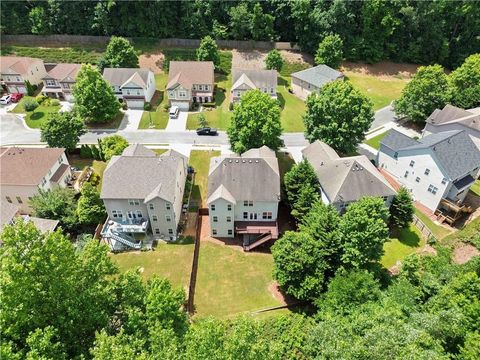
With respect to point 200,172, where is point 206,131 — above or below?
above

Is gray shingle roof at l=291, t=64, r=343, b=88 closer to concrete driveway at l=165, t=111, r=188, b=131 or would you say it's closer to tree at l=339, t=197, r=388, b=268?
concrete driveway at l=165, t=111, r=188, b=131

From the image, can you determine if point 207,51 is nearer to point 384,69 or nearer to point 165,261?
point 384,69

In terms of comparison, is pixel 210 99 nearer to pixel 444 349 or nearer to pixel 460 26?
pixel 444 349

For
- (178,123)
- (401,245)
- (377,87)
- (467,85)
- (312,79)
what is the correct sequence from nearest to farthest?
(401,245), (178,123), (467,85), (312,79), (377,87)

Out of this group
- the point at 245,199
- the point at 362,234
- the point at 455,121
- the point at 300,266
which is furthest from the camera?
the point at 455,121

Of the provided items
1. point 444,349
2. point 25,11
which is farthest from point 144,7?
point 444,349

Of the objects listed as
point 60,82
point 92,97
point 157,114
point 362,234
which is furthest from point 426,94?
point 60,82

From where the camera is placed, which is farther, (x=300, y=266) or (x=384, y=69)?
(x=384, y=69)
